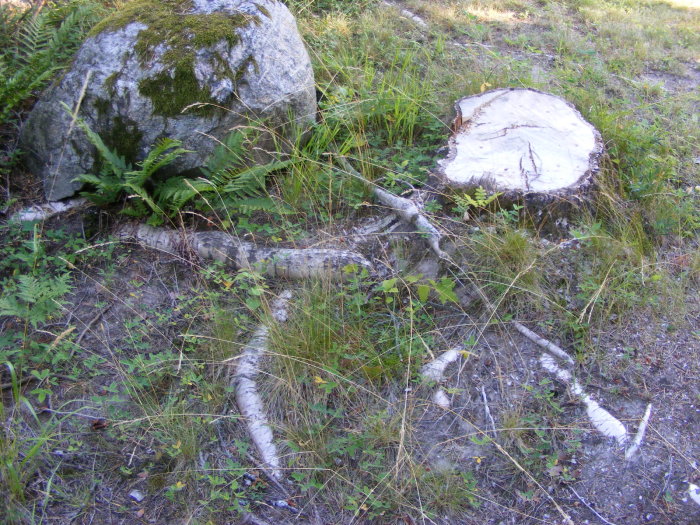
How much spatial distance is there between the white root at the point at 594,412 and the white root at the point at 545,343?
0.06m

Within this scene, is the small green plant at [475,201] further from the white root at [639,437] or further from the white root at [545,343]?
the white root at [639,437]

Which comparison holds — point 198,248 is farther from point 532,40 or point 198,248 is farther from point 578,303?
point 532,40

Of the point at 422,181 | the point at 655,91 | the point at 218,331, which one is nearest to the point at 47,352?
the point at 218,331

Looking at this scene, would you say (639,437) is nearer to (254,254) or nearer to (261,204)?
(254,254)

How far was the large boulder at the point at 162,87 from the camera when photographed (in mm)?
3762

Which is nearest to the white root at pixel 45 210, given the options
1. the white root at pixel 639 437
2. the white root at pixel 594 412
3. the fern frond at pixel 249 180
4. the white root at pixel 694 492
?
the fern frond at pixel 249 180

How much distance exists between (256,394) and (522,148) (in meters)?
2.48

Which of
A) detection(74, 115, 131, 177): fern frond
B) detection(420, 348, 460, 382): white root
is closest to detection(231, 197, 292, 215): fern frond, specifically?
detection(74, 115, 131, 177): fern frond

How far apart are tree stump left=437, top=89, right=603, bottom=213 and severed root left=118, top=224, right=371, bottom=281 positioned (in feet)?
3.08

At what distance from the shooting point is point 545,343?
10.4 ft

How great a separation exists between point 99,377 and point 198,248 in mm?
1040

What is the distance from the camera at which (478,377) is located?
309 centimetres

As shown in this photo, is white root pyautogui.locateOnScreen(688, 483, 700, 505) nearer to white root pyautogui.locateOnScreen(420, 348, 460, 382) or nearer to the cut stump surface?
white root pyautogui.locateOnScreen(420, 348, 460, 382)

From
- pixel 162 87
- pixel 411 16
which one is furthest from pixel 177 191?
pixel 411 16
